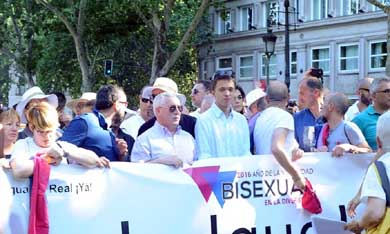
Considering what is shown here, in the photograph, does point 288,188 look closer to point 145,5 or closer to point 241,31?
point 145,5

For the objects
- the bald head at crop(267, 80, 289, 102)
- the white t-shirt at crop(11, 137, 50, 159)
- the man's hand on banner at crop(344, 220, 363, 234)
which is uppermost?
the bald head at crop(267, 80, 289, 102)

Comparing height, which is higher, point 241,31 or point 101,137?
point 241,31

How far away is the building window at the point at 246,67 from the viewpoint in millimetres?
47906

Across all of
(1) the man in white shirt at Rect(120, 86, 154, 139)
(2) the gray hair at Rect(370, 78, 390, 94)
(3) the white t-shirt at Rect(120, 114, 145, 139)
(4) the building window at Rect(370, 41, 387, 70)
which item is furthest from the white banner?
(4) the building window at Rect(370, 41, 387, 70)

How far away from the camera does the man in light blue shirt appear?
21.1ft

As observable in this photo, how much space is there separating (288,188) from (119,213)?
4.98ft

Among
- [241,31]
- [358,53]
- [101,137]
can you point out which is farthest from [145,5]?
[101,137]

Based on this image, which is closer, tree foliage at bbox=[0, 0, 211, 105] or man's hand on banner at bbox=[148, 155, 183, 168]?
man's hand on banner at bbox=[148, 155, 183, 168]

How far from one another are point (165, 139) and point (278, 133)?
926mm

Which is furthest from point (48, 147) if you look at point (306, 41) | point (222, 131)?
point (306, 41)

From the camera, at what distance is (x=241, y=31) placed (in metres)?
48.0

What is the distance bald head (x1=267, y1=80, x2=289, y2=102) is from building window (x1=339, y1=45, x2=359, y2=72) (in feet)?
111

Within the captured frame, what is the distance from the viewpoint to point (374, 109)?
723 cm

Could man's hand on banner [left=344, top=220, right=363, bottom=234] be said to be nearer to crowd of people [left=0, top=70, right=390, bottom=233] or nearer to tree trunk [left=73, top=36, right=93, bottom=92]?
crowd of people [left=0, top=70, right=390, bottom=233]
